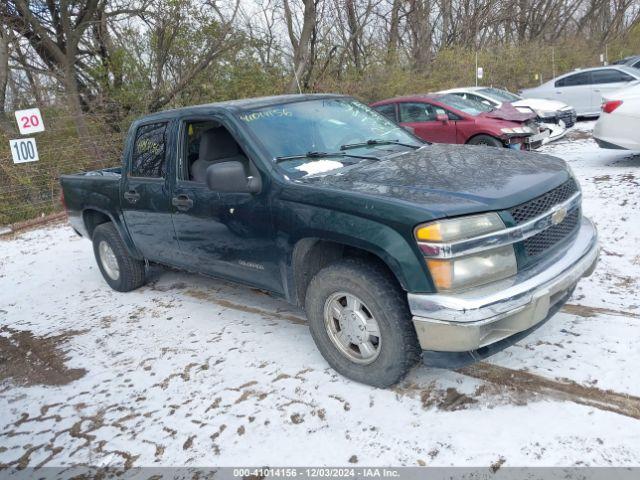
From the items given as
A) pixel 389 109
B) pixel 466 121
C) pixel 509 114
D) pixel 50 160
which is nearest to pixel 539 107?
pixel 509 114

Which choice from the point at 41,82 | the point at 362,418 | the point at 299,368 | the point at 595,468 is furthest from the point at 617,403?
the point at 41,82

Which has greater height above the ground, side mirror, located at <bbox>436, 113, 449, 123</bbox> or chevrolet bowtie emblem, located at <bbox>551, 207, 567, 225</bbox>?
side mirror, located at <bbox>436, 113, 449, 123</bbox>

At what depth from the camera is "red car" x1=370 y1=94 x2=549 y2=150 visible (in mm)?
9352

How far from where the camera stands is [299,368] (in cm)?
368

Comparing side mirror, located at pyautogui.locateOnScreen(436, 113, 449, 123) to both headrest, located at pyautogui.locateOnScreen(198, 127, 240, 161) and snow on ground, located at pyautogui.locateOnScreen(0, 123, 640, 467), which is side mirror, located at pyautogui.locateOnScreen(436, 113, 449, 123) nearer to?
snow on ground, located at pyautogui.locateOnScreen(0, 123, 640, 467)

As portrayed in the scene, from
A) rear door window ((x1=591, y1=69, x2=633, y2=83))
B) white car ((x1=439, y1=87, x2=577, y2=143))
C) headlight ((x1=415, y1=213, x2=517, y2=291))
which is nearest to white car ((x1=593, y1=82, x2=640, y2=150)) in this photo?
white car ((x1=439, y1=87, x2=577, y2=143))

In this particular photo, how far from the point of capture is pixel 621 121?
7828 millimetres

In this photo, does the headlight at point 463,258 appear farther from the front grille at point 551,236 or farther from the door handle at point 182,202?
the door handle at point 182,202

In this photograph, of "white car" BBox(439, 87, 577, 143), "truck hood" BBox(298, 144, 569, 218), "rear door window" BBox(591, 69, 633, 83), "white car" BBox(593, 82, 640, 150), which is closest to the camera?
"truck hood" BBox(298, 144, 569, 218)

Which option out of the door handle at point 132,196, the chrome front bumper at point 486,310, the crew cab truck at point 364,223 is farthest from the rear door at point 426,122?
the chrome front bumper at point 486,310

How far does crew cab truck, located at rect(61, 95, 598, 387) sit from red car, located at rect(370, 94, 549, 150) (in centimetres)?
538

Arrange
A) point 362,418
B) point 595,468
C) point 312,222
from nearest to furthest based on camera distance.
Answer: point 595,468
point 362,418
point 312,222

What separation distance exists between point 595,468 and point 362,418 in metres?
1.19

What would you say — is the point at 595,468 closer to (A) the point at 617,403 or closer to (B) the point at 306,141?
(A) the point at 617,403
